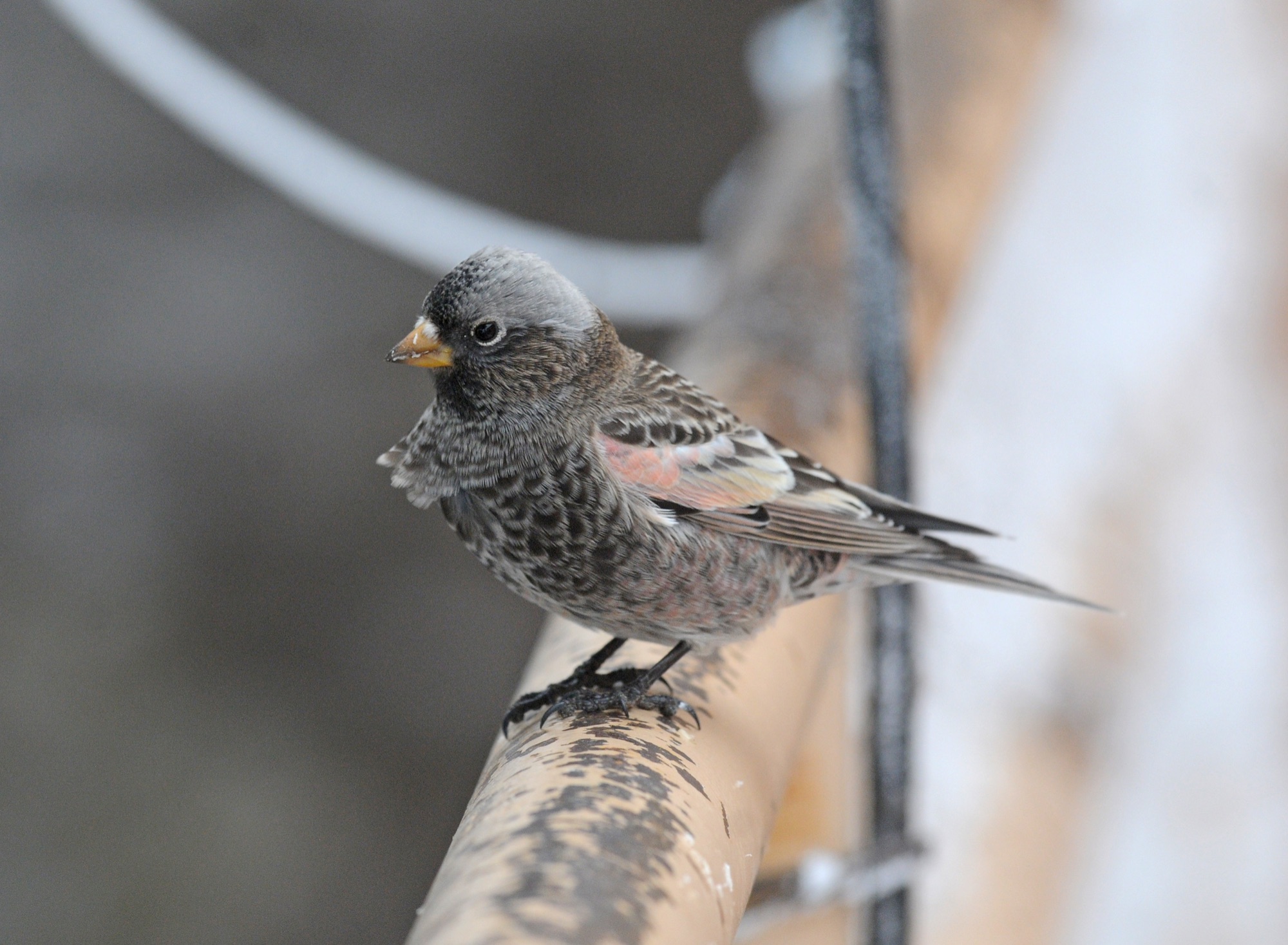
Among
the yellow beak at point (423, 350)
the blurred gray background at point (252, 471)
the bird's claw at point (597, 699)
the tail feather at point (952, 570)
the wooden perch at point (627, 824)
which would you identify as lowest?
the wooden perch at point (627, 824)

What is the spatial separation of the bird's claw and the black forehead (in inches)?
16.5

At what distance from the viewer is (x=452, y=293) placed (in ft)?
4.63

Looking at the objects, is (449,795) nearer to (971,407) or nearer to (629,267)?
(629,267)

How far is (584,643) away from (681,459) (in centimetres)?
27

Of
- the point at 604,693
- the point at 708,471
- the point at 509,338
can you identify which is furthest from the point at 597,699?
the point at 509,338

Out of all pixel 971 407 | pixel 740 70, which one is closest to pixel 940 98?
pixel 971 407

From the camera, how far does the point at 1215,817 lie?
257 cm

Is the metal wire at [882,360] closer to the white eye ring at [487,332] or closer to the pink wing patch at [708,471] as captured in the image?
the pink wing patch at [708,471]

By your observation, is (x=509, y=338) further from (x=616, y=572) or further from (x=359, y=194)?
(x=359, y=194)

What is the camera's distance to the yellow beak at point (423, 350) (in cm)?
140

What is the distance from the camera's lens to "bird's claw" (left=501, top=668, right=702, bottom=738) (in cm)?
128

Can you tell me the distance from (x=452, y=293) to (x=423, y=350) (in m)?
0.07

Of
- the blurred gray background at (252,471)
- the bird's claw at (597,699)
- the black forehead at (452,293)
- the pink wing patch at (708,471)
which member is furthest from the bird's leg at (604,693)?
the blurred gray background at (252,471)

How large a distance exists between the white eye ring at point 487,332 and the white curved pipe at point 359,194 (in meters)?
1.79
